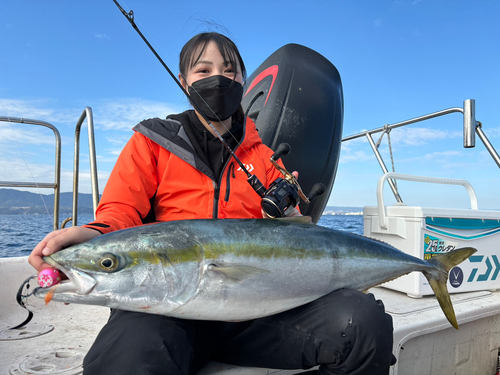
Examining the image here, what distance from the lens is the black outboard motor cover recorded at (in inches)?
112

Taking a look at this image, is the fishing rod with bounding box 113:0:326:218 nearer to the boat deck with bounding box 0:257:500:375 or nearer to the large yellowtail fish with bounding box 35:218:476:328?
the large yellowtail fish with bounding box 35:218:476:328

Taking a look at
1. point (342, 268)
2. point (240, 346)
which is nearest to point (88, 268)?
point (240, 346)

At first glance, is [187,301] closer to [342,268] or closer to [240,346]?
[240,346]

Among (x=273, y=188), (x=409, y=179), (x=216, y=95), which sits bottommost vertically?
(x=273, y=188)

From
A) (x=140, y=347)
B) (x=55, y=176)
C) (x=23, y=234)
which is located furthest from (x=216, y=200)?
(x=23, y=234)

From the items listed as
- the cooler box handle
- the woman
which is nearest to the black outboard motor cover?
the cooler box handle

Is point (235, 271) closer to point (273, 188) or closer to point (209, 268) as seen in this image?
point (209, 268)

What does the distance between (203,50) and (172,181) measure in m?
0.75

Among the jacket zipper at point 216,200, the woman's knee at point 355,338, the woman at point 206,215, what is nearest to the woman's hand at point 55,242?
the woman at point 206,215

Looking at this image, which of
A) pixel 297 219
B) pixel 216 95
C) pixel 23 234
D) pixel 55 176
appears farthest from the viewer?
pixel 23 234

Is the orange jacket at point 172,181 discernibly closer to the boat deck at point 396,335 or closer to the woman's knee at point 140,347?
the woman's knee at point 140,347

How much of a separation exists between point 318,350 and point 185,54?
164cm

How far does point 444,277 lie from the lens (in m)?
1.71

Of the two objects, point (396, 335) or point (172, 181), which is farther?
point (396, 335)
